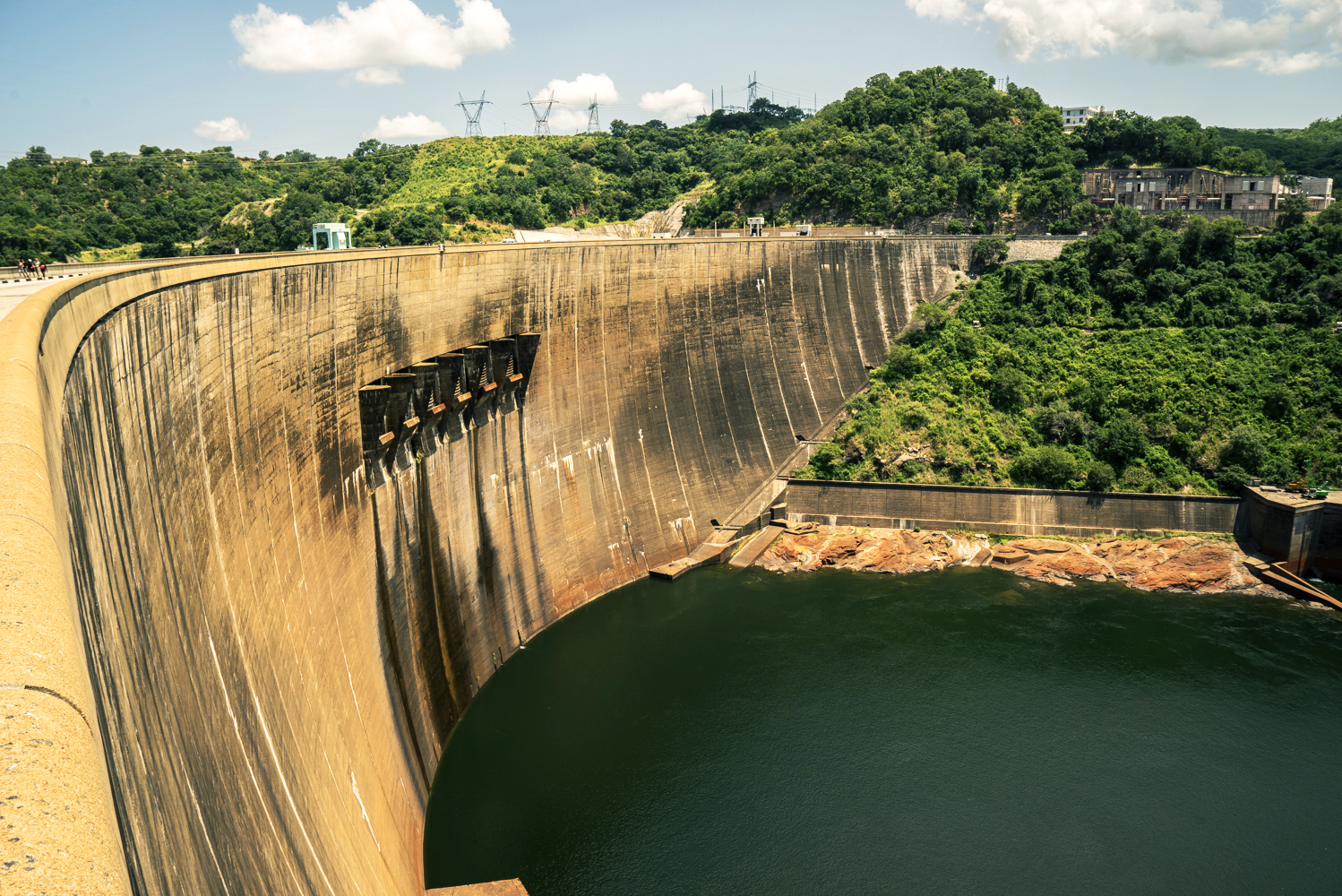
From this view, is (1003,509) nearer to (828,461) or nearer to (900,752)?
(828,461)

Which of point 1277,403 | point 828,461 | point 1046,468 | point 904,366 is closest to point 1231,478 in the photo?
point 1277,403

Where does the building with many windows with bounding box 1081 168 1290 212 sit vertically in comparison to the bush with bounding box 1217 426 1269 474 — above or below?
above

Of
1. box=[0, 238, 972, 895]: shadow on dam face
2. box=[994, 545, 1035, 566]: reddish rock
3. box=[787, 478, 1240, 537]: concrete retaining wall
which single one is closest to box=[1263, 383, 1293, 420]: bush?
box=[787, 478, 1240, 537]: concrete retaining wall

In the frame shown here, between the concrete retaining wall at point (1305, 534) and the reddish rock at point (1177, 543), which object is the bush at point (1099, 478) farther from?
the concrete retaining wall at point (1305, 534)

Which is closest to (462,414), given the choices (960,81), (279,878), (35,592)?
(279,878)

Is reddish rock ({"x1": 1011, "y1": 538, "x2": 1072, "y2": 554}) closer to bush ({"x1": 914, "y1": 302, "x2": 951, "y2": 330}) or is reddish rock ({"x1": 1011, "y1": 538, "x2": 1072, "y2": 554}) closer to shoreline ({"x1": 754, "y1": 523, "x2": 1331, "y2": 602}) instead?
shoreline ({"x1": 754, "y1": 523, "x2": 1331, "y2": 602})
